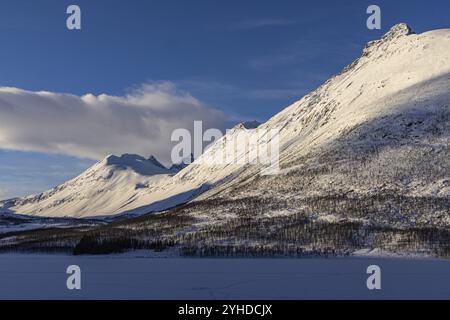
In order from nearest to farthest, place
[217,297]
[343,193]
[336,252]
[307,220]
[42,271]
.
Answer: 1. [217,297]
2. [42,271]
3. [336,252]
4. [307,220]
5. [343,193]

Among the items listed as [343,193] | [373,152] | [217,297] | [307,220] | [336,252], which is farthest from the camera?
[373,152]

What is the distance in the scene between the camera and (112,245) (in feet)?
401

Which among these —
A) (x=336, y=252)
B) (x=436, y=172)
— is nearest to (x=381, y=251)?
(x=336, y=252)

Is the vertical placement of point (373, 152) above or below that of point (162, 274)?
above

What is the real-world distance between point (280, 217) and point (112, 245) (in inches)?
2058

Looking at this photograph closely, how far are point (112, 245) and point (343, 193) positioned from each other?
257ft

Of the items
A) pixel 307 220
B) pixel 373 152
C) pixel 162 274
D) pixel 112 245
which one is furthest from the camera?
pixel 373 152

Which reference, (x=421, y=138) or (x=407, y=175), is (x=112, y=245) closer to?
(x=407, y=175)

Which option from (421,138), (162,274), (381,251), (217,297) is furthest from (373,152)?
(217,297)

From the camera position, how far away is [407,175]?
172 meters

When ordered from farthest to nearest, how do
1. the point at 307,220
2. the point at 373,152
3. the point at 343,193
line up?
the point at 373,152, the point at 343,193, the point at 307,220

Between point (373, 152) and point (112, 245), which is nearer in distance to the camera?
point (112, 245)
